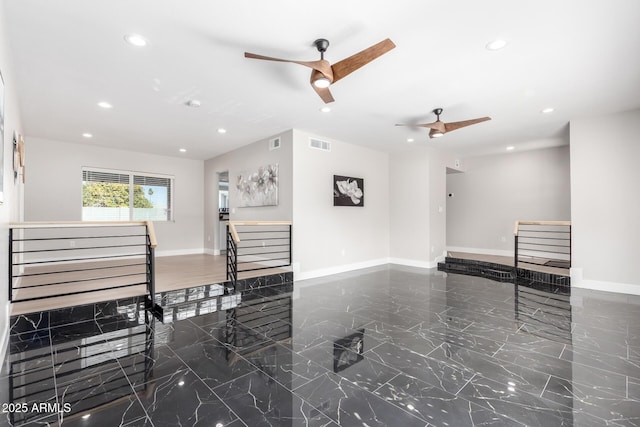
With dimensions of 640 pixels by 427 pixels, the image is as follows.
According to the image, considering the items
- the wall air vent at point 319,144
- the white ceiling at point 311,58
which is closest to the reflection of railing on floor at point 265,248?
the wall air vent at point 319,144

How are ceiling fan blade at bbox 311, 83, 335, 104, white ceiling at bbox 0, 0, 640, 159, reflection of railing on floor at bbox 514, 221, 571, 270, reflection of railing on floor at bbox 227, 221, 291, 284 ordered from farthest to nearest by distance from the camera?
1. reflection of railing on floor at bbox 514, 221, 571, 270
2. reflection of railing on floor at bbox 227, 221, 291, 284
3. ceiling fan blade at bbox 311, 83, 335, 104
4. white ceiling at bbox 0, 0, 640, 159

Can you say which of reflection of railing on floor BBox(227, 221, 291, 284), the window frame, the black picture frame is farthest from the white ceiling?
reflection of railing on floor BBox(227, 221, 291, 284)

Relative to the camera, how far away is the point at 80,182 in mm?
6629

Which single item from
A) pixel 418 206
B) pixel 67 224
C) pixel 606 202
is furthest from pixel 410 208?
pixel 67 224

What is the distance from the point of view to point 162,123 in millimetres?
5156

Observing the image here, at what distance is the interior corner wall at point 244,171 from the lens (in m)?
5.64

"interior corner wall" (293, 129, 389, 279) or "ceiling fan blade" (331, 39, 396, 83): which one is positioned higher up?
"ceiling fan blade" (331, 39, 396, 83)

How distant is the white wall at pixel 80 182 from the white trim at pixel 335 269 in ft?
12.9

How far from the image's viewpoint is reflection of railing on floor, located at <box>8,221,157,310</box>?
132 inches

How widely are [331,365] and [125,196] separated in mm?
6924

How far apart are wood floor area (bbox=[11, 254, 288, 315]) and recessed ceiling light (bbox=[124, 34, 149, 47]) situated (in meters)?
2.82

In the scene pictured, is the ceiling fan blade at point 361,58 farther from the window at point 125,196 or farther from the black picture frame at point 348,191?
the window at point 125,196

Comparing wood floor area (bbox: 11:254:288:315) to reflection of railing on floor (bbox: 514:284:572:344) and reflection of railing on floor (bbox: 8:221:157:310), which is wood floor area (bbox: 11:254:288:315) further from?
reflection of railing on floor (bbox: 514:284:572:344)

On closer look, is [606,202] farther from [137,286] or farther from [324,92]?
[137,286]
